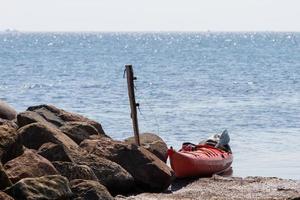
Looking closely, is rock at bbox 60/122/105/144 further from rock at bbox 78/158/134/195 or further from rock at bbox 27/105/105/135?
rock at bbox 78/158/134/195

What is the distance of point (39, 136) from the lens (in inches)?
659

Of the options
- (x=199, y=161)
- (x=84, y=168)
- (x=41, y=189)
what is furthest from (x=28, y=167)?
(x=199, y=161)

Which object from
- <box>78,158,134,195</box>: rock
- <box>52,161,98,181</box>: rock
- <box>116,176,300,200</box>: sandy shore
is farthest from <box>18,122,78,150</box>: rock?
<box>116,176,300,200</box>: sandy shore

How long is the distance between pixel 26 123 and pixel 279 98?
2538 cm

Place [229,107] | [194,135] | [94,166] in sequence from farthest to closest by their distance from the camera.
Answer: [229,107], [194,135], [94,166]

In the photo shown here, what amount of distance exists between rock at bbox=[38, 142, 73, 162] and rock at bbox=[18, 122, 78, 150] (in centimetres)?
61

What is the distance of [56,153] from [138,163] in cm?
196

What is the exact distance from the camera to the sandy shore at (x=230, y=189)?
16.6 metres

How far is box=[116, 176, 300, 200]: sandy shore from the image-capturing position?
16.6 m

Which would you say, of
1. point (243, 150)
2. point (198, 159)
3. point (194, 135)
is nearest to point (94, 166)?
point (198, 159)

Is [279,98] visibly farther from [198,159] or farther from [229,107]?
[198,159]

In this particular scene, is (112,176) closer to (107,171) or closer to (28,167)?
(107,171)

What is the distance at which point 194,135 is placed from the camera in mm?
28062

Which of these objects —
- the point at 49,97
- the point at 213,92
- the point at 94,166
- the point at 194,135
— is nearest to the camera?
the point at 94,166
